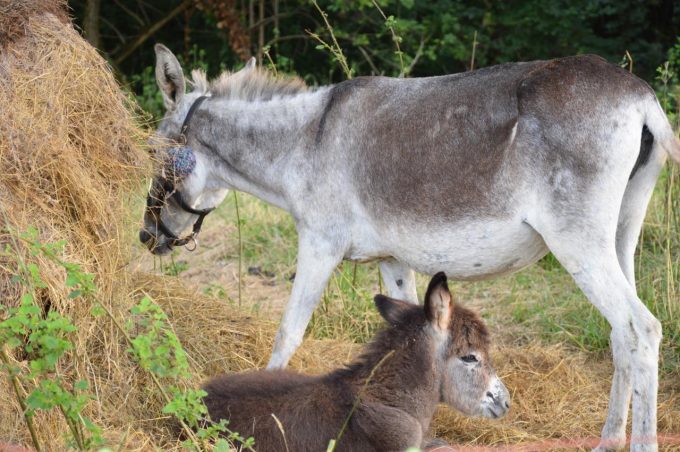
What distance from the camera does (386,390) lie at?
456 centimetres

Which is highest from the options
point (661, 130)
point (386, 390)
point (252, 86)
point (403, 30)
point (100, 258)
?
point (403, 30)

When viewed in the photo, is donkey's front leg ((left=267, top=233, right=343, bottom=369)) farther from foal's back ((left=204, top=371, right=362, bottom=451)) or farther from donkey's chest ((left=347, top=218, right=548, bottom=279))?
foal's back ((left=204, top=371, right=362, bottom=451))

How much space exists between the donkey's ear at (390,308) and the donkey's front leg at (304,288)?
0.68 metres

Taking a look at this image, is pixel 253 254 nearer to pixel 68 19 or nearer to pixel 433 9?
pixel 68 19

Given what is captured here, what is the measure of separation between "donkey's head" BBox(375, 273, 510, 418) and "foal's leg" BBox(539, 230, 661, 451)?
599mm

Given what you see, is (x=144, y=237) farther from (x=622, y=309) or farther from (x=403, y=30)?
(x=403, y=30)

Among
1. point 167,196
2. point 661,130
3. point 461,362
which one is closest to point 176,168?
point 167,196

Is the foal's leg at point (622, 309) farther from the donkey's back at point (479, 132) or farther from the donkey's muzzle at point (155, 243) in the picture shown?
the donkey's muzzle at point (155, 243)

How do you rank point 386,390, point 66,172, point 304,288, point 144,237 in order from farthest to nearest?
1. point 144,237
2. point 304,288
3. point 66,172
4. point 386,390

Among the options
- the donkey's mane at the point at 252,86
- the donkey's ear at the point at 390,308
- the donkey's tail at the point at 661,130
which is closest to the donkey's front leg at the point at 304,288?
the donkey's ear at the point at 390,308

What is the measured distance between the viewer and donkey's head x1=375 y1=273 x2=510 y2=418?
4703 mm

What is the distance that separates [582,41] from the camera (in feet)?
42.0

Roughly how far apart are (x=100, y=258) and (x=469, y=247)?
196 cm

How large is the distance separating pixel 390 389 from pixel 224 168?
79.7 inches
